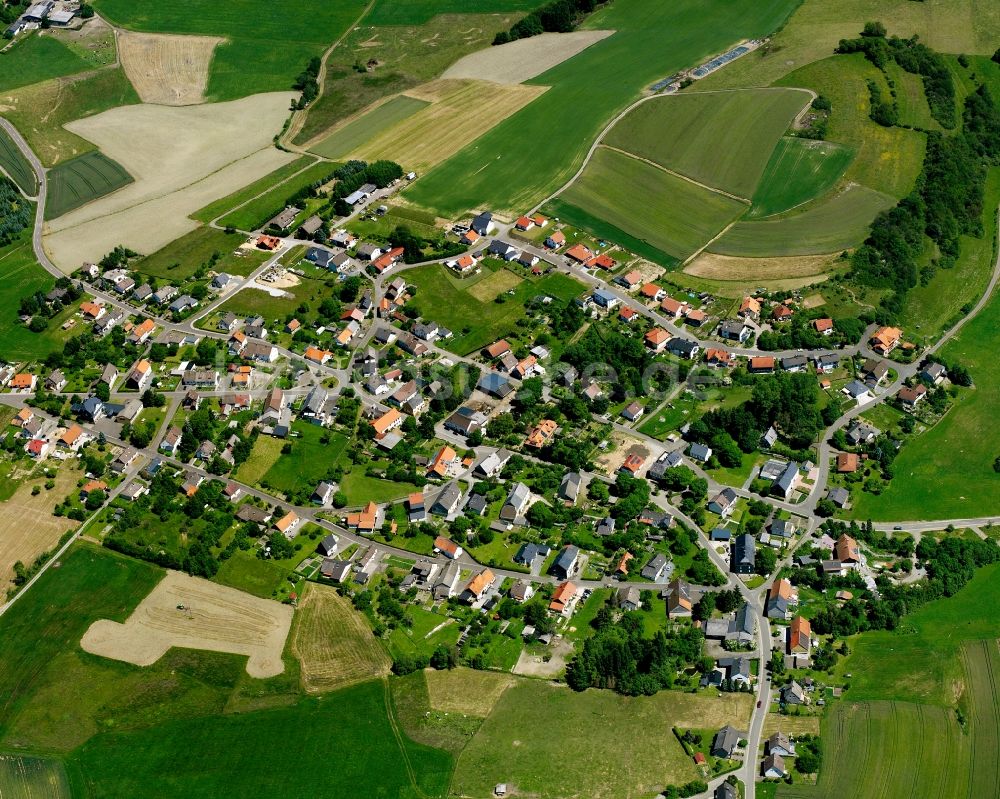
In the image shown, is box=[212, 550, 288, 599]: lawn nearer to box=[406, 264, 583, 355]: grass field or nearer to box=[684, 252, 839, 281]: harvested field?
box=[406, 264, 583, 355]: grass field

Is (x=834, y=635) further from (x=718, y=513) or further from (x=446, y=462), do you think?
(x=446, y=462)

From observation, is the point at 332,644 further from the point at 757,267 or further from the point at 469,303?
the point at 757,267

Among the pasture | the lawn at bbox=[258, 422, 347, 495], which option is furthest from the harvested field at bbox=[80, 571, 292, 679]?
the pasture

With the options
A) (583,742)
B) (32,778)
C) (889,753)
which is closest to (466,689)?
(583,742)

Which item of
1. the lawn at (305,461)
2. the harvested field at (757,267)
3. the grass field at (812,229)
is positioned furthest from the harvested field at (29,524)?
the grass field at (812,229)

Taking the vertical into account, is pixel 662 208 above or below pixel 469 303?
above
